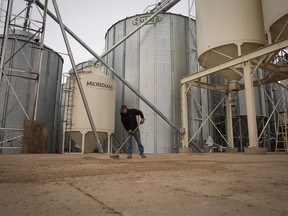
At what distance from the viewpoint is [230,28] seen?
1042 cm

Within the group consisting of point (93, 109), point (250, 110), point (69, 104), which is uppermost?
point (69, 104)

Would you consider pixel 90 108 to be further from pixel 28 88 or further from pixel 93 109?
pixel 28 88

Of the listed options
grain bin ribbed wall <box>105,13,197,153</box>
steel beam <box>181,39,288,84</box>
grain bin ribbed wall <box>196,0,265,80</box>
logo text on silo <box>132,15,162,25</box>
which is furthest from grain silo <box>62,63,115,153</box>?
grain bin ribbed wall <box>196,0,265,80</box>

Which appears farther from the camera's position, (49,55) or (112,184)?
(49,55)

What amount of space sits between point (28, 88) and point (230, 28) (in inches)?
465

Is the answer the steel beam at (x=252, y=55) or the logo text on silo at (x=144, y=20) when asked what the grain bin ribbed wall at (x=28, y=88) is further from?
the steel beam at (x=252, y=55)

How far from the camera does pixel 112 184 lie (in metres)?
2.00

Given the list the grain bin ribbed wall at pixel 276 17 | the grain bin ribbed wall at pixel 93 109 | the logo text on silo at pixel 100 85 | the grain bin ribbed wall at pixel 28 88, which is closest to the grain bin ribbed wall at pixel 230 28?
the grain bin ribbed wall at pixel 276 17

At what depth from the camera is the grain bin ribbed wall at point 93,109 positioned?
12.6m

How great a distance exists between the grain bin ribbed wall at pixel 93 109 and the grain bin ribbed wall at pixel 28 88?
A: 8.39 feet

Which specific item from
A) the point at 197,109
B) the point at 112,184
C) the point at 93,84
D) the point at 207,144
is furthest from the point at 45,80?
the point at 112,184

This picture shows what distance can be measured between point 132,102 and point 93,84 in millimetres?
2768

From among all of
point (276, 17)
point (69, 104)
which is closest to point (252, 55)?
point (276, 17)

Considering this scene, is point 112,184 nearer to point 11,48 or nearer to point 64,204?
point 64,204
